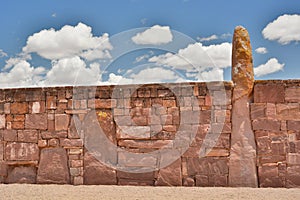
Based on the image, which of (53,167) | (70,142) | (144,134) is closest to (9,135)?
(53,167)

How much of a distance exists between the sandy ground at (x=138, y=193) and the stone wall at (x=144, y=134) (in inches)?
13.0

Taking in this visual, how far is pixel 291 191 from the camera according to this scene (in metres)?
5.65

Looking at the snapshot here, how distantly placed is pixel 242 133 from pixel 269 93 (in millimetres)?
773

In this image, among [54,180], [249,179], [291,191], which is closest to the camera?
[291,191]

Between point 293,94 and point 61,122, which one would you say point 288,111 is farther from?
point 61,122

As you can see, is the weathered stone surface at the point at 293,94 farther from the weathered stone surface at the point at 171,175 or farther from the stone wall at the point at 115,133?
the weathered stone surface at the point at 171,175

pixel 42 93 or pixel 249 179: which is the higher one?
pixel 42 93

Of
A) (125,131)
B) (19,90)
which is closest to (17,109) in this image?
(19,90)

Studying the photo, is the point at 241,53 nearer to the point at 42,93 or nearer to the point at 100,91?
the point at 100,91

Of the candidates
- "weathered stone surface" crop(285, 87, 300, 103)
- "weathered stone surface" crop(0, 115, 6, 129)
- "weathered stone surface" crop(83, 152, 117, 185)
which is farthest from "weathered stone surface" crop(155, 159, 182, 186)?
"weathered stone surface" crop(0, 115, 6, 129)

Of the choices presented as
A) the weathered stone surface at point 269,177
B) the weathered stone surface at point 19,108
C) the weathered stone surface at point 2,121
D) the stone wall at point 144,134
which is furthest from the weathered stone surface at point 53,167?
the weathered stone surface at point 269,177

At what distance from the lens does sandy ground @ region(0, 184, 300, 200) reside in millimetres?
5293

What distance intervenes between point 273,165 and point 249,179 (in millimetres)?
441

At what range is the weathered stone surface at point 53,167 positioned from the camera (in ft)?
21.2
